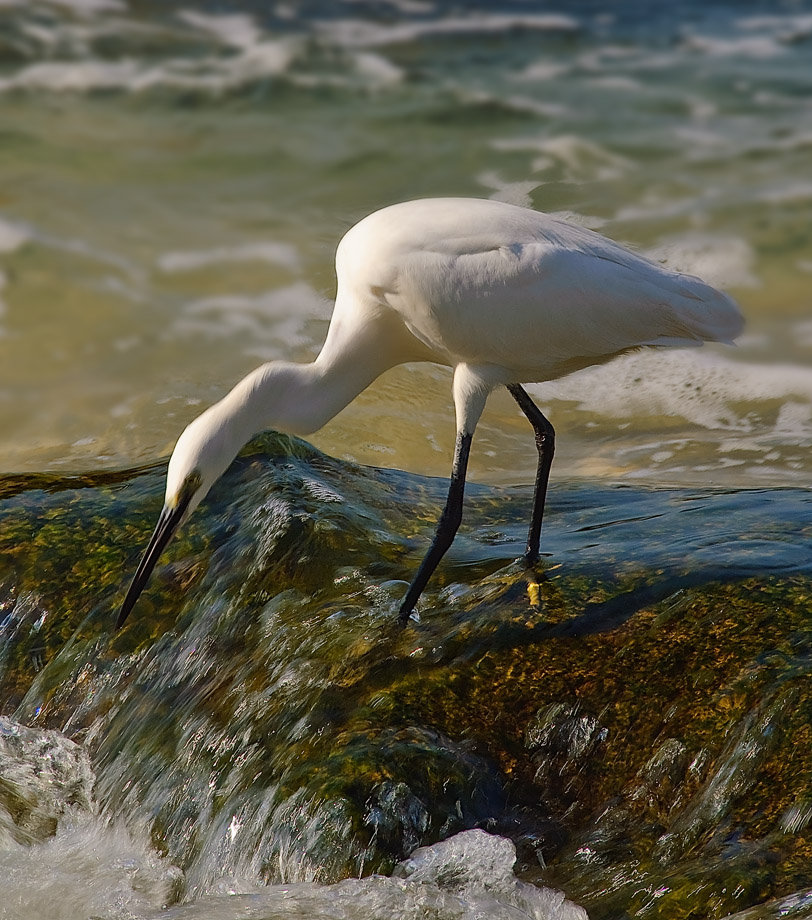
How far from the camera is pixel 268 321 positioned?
9391 millimetres

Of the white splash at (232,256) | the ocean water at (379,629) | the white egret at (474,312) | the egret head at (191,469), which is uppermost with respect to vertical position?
the white egret at (474,312)

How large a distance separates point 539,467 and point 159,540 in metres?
1.48

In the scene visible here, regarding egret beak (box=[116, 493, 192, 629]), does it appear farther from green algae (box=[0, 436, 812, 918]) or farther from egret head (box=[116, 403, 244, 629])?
green algae (box=[0, 436, 812, 918])

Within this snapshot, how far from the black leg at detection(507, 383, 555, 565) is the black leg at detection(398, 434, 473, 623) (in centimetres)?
27

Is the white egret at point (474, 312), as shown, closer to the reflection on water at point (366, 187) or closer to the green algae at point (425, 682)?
the green algae at point (425, 682)

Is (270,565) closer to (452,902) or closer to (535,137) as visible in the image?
(452,902)

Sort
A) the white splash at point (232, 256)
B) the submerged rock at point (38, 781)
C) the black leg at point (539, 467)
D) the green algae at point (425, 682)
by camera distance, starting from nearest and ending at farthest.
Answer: the green algae at point (425, 682)
the submerged rock at point (38, 781)
the black leg at point (539, 467)
the white splash at point (232, 256)

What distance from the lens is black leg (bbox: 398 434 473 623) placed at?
157 inches

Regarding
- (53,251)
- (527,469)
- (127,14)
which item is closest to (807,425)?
(527,469)

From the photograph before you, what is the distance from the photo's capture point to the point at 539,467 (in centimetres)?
449

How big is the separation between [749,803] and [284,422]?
78.1 inches

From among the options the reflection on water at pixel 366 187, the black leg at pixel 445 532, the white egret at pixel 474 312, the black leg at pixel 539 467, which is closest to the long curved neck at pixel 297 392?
the white egret at pixel 474 312

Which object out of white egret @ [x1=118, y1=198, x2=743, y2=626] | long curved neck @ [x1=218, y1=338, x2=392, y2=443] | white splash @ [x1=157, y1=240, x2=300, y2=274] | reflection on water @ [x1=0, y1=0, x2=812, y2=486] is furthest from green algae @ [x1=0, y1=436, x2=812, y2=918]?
white splash @ [x1=157, y1=240, x2=300, y2=274]

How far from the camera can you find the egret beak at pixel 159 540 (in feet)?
12.3
